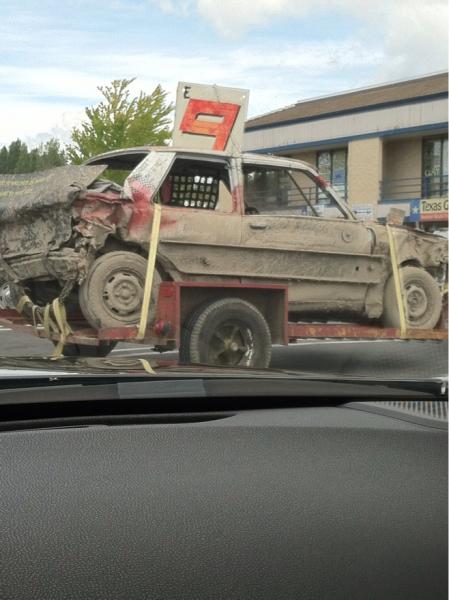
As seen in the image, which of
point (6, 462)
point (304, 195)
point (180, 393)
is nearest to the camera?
point (6, 462)

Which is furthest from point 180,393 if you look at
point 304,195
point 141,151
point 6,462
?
point 304,195

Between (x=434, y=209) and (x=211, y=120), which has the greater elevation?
(x=211, y=120)

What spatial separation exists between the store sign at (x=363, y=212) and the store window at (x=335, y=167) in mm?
160

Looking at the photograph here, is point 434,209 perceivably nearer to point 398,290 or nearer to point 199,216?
point 398,290

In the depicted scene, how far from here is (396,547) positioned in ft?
5.10

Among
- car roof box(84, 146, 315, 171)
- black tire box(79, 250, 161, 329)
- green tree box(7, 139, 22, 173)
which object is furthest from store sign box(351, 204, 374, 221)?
green tree box(7, 139, 22, 173)

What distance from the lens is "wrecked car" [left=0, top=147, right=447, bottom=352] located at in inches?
222

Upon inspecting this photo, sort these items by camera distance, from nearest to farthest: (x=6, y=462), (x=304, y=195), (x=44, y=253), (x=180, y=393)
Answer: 1. (x=6, y=462)
2. (x=180, y=393)
3. (x=44, y=253)
4. (x=304, y=195)

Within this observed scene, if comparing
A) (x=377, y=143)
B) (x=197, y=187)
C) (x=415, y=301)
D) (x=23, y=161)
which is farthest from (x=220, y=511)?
(x=377, y=143)

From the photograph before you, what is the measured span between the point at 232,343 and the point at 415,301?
6.58 ft

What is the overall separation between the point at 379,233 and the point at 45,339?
121 inches

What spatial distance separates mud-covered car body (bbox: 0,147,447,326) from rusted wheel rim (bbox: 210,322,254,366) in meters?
0.40

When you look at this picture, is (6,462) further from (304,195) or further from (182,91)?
(304,195)

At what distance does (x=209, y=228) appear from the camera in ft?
19.8
